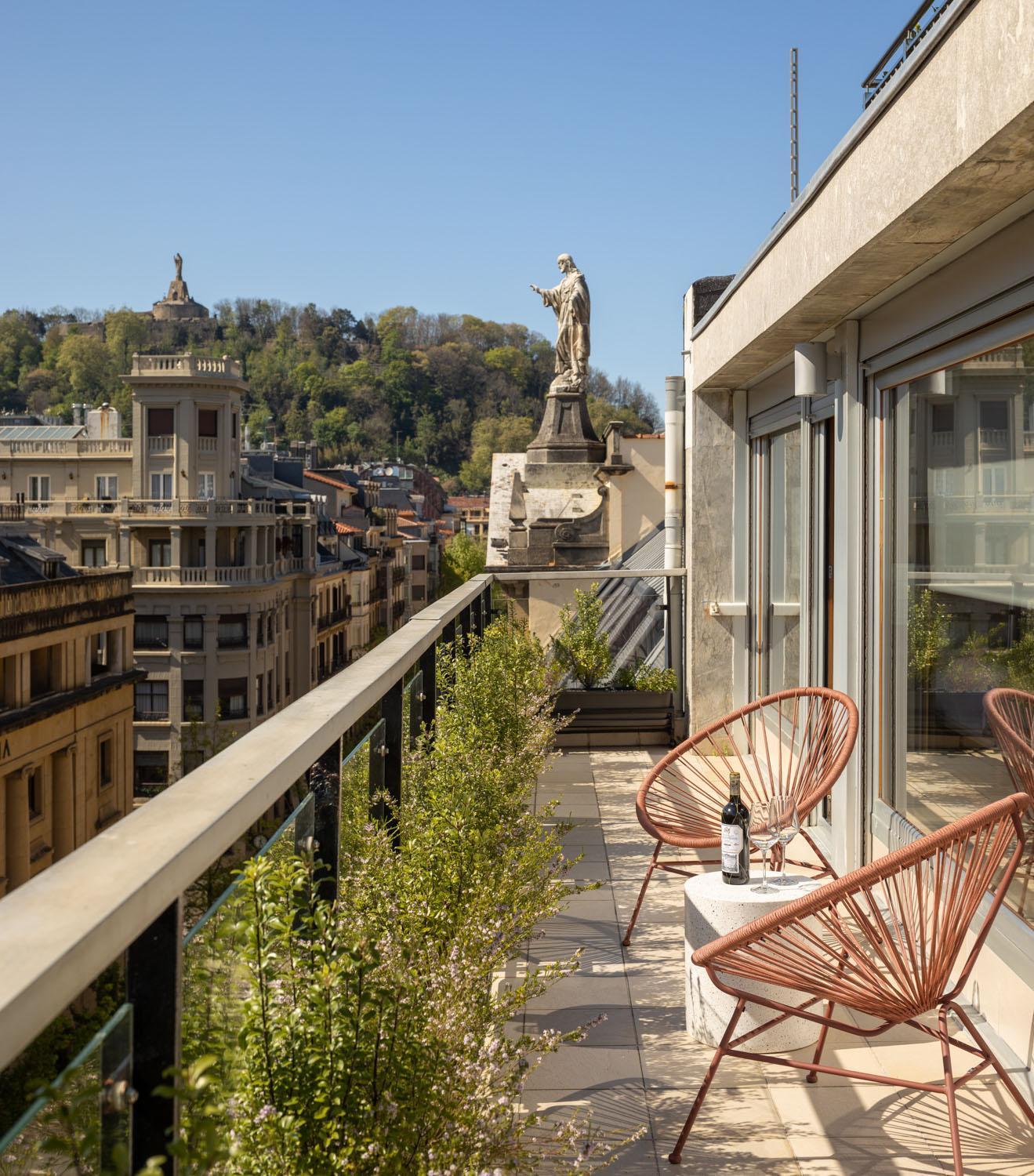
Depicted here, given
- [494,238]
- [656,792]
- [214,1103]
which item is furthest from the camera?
[494,238]

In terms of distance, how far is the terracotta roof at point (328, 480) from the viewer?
5500 centimetres

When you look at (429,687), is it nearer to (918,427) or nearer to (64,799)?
(918,427)

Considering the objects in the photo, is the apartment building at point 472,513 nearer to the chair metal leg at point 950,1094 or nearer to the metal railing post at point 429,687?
the metal railing post at point 429,687

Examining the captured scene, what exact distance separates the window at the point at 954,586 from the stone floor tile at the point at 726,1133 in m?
0.79

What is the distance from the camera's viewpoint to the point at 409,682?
3.46 m

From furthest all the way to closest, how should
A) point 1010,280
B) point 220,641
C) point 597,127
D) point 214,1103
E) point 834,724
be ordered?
point 220,641 → point 597,127 → point 834,724 → point 1010,280 → point 214,1103

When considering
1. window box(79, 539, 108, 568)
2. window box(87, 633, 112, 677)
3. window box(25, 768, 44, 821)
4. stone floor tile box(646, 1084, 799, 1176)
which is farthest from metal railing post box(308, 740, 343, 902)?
window box(79, 539, 108, 568)

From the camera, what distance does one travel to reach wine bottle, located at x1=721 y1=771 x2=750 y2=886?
3.18 meters

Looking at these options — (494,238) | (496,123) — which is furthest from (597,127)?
(494,238)

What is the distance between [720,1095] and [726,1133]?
0.21m

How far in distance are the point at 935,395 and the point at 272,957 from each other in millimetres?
2778

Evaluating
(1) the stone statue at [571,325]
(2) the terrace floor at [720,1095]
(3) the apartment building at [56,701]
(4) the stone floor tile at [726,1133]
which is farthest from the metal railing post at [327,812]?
(3) the apartment building at [56,701]

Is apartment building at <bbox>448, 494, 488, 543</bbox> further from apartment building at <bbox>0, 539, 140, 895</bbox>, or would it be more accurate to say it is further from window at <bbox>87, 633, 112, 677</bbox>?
apartment building at <bbox>0, 539, 140, 895</bbox>

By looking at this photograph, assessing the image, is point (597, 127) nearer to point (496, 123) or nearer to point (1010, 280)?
point (496, 123)
